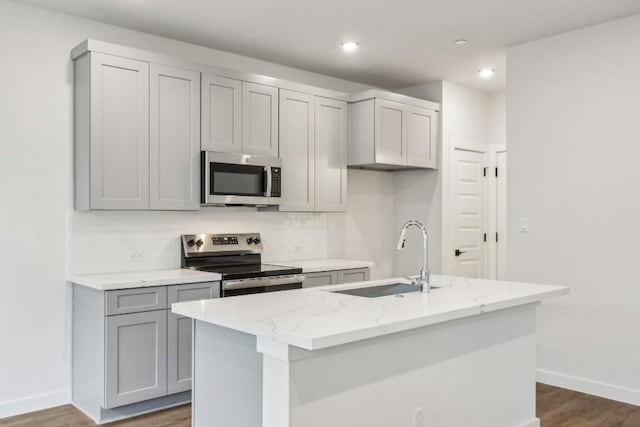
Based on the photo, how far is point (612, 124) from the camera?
3875 mm

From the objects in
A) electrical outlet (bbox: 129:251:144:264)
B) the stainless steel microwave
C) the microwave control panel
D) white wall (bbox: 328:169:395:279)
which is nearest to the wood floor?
electrical outlet (bbox: 129:251:144:264)

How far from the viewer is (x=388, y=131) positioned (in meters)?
5.01

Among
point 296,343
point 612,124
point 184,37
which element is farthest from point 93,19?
point 612,124

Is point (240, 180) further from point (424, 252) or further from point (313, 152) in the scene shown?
point (424, 252)

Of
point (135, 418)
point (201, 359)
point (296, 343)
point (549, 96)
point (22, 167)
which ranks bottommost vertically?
point (135, 418)

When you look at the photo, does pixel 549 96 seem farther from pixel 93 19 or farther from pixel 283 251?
pixel 93 19

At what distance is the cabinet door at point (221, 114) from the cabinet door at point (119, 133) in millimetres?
451

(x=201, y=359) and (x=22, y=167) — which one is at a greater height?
(x=22, y=167)

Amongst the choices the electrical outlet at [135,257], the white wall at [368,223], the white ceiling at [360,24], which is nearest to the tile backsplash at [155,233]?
the electrical outlet at [135,257]

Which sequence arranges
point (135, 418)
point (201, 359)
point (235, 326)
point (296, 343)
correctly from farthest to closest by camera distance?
point (135, 418) → point (201, 359) → point (235, 326) → point (296, 343)

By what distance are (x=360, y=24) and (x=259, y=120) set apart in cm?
107

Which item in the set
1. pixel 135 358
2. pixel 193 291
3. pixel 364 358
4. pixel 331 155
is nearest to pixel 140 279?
pixel 193 291

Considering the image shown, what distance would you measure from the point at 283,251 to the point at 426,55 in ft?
7.02

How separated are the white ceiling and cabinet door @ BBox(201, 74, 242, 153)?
40 centimetres
